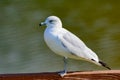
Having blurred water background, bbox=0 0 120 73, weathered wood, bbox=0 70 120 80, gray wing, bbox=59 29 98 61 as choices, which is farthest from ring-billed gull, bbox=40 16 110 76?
blurred water background, bbox=0 0 120 73

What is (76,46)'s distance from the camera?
7.41ft

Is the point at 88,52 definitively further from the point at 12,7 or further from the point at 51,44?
the point at 12,7

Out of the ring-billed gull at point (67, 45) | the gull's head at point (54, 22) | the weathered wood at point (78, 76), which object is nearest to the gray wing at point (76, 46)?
the ring-billed gull at point (67, 45)

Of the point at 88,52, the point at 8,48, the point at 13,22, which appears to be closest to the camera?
the point at 88,52

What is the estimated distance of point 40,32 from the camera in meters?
4.38

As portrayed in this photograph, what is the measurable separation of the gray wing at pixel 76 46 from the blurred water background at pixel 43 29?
1308 millimetres

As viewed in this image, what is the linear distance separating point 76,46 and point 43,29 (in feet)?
7.05

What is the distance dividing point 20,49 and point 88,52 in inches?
82.6

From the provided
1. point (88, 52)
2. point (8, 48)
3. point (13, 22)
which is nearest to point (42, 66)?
point (8, 48)

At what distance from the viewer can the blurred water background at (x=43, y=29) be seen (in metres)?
3.82

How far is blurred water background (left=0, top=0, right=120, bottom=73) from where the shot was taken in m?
3.82

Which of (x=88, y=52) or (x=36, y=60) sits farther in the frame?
(x=36, y=60)

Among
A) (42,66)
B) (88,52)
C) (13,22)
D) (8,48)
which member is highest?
(13,22)

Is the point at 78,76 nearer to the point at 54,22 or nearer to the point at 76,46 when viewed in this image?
the point at 76,46
